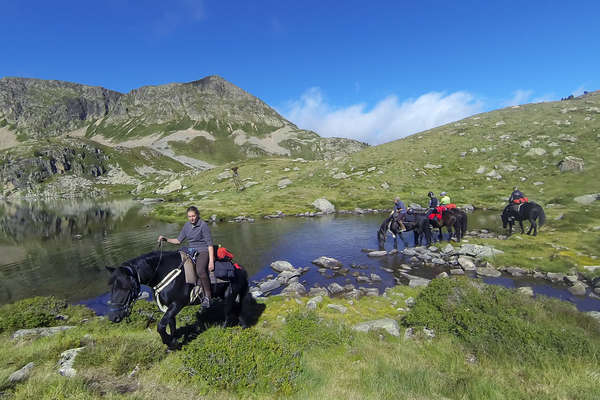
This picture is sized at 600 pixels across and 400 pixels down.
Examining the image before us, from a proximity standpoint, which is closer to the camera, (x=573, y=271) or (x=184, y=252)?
(x=184, y=252)

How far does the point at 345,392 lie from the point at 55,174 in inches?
10595

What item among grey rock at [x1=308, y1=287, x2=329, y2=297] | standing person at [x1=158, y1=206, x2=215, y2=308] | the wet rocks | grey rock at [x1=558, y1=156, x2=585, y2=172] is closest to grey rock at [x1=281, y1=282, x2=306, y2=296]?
grey rock at [x1=308, y1=287, x2=329, y2=297]

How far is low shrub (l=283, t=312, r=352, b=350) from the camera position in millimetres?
9078

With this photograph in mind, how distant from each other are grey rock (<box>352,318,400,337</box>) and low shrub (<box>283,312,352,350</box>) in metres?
0.87

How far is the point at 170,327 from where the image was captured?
352 inches

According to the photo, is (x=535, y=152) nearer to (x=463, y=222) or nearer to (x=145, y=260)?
(x=463, y=222)

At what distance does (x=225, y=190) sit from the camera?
253ft

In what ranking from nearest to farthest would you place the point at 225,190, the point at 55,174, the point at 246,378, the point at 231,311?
the point at 246,378, the point at 231,311, the point at 225,190, the point at 55,174

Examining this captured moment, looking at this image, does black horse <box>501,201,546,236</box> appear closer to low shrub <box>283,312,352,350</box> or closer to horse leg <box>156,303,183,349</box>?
low shrub <box>283,312,352,350</box>

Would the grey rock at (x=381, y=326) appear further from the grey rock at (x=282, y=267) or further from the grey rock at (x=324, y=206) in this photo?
the grey rock at (x=324, y=206)

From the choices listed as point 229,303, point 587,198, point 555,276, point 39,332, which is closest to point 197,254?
point 229,303

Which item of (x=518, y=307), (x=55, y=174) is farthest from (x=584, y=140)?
(x=55, y=174)

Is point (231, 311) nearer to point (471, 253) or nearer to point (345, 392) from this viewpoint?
point (345, 392)

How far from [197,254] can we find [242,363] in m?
4.91
